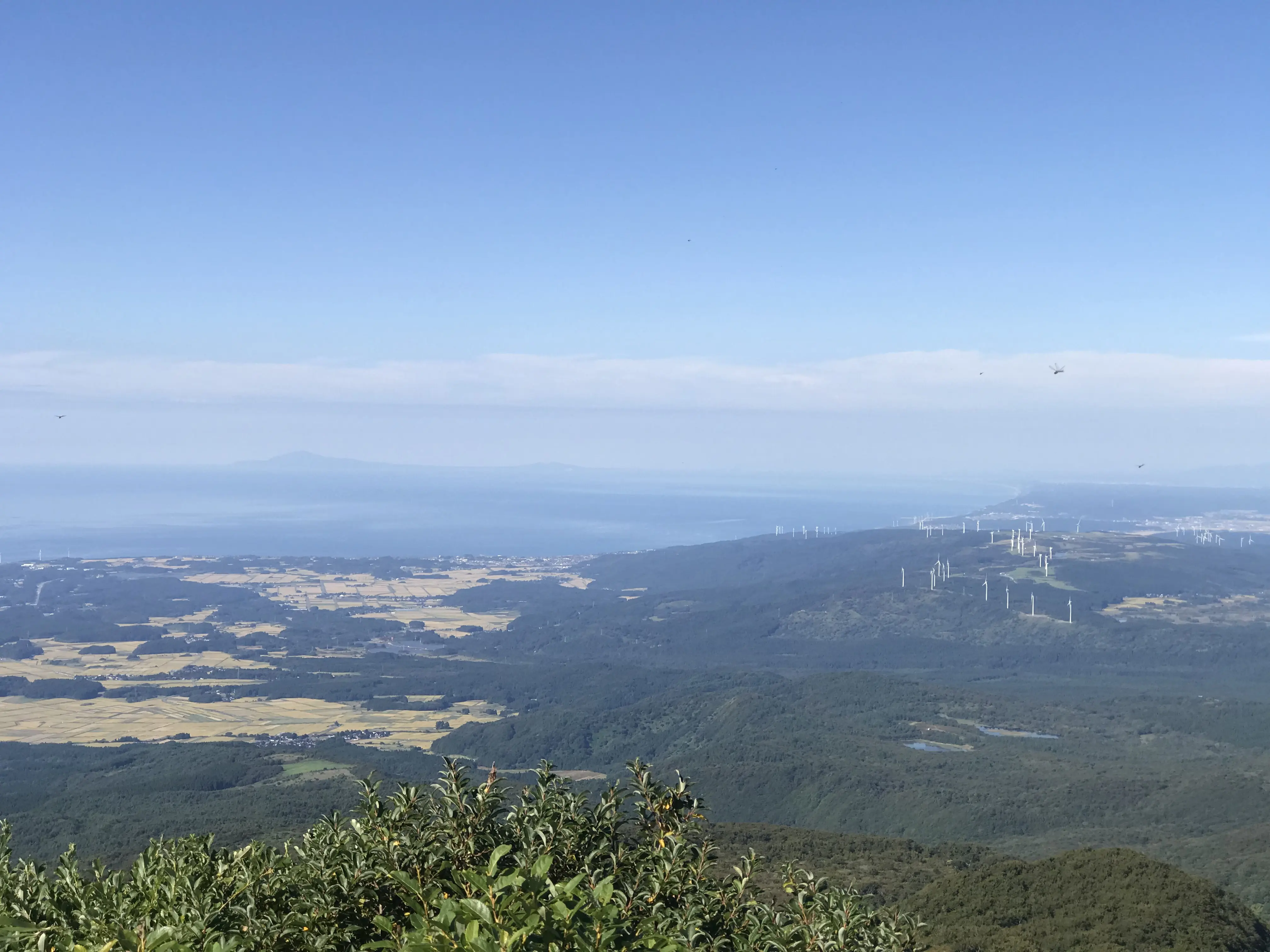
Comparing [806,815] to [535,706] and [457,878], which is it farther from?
[457,878]

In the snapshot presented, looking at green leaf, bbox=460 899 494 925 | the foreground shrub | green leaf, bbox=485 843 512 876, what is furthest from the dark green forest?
green leaf, bbox=460 899 494 925

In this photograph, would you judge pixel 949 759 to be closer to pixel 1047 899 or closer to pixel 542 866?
pixel 1047 899

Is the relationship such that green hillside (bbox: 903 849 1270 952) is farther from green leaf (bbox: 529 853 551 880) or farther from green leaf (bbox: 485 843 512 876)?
green leaf (bbox: 485 843 512 876)

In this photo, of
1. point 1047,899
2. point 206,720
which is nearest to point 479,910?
point 1047,899

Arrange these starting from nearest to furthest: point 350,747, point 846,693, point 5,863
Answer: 1. point 5,863
2. point 350,747
3. point 846,693

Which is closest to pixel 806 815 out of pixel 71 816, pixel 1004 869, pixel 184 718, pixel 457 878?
pixel 1004 869

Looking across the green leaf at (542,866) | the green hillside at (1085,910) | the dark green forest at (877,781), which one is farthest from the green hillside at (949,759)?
the green leaf at (542,866)

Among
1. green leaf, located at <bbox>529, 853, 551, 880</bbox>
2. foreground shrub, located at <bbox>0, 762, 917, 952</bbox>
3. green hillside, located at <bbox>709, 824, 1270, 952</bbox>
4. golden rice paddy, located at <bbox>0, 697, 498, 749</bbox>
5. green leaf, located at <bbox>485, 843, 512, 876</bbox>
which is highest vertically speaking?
green leaf, located at <bbox>485, 843, 512, 876</bbox>

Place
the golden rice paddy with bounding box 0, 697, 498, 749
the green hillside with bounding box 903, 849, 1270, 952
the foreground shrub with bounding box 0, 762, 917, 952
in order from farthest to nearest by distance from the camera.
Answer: the golden rice paddy with bounding box 0, 697, 498, 749 → the green hillside with bounding box 903, 849, 1270, 952 → the foreground shrub with bounding box 0, 762, 917, 952
